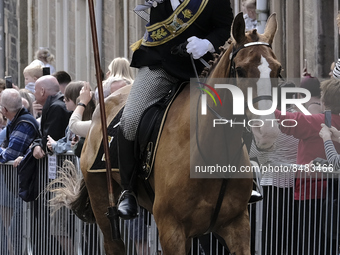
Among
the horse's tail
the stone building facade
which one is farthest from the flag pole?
the stone building facade

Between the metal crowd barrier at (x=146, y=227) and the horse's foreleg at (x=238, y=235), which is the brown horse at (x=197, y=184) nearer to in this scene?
the horse's foreleg at (x=238, y=235)

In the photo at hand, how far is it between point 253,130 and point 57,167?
4466 mm

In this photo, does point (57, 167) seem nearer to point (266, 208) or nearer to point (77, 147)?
point (77, 147)

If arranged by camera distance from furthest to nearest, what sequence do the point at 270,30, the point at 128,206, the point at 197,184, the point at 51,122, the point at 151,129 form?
the point at 51,122 → the point at 128,206 → the point at 151,129 → the point at 197,184 → the point at 270,30

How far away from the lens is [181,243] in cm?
673

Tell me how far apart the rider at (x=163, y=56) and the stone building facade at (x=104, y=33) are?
245 inches

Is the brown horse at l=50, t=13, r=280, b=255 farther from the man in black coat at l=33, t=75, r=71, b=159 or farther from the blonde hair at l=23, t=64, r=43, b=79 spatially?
the blonde hair at l=23, t=64, r=43, b=79

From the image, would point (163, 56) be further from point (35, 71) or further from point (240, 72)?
point (35, 71)

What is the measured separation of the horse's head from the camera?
19.7 feet

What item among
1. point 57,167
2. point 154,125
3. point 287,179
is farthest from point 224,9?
point 57,167

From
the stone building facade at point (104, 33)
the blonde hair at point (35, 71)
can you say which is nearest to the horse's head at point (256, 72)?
the stone building facade at point (104, 33)

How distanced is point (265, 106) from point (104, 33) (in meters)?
18.8

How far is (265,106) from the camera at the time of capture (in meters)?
5.97

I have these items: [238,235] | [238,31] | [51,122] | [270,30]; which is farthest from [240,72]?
[51,122]
